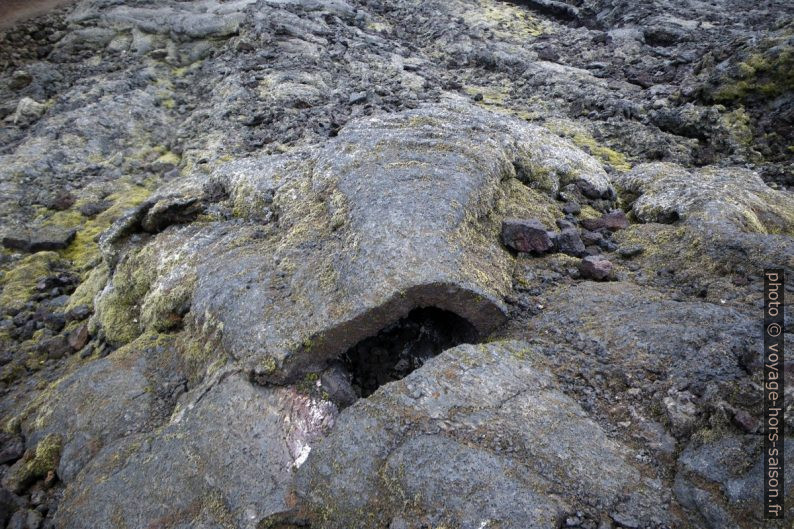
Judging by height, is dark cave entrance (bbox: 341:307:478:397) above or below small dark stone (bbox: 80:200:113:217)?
above

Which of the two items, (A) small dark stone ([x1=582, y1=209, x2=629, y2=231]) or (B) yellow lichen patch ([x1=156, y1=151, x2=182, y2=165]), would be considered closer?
(A) small dark stone ([x1=582, y1=209, x2=629, y2=231])

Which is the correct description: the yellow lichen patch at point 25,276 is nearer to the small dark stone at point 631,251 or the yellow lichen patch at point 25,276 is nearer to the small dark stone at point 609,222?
the small dark stone at point 609,222

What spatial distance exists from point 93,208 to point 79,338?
4.29 m

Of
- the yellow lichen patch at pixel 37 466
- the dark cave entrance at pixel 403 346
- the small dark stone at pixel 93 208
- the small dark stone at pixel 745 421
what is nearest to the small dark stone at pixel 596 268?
the dark cave entrance at pixel 403 346

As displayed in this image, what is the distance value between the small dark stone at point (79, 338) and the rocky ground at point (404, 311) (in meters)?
0.03

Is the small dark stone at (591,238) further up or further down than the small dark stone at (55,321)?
further up

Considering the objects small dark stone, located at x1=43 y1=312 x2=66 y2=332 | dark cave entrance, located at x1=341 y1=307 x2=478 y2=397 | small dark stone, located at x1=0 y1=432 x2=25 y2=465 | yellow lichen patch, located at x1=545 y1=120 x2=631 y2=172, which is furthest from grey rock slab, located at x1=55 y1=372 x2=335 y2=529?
yellow lichen patch, located at x1=545 y1=120 x2=631 y2=172

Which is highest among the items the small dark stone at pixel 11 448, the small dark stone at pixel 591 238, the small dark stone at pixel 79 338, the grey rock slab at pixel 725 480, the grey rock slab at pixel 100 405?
the grey rock slab at pixel 725 480

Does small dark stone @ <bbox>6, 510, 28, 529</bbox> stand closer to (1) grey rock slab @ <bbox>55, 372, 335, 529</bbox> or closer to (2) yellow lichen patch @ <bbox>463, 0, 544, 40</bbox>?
(1) grey rock slab @ <bbox>55, 372, 335, 529</bbox>

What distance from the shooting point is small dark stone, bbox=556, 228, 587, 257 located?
21.0ft

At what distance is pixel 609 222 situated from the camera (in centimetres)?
707

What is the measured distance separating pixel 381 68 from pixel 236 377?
1051 cm

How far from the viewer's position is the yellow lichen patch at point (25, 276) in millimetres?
8680

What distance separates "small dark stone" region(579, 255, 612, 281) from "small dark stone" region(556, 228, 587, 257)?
316 millimetres
